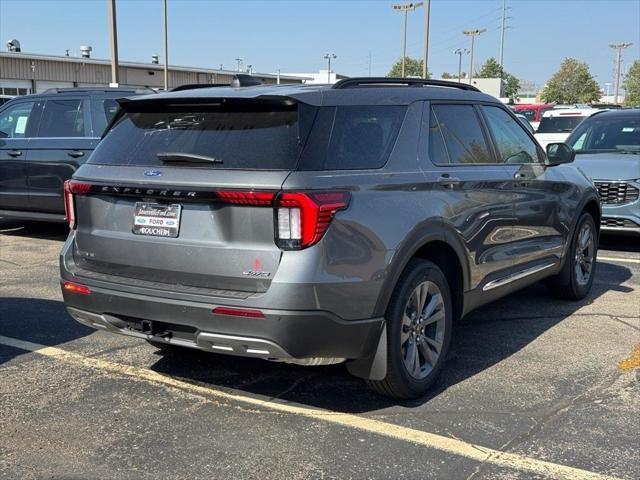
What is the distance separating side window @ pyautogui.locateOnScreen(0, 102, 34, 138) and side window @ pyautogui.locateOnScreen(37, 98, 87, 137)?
310 millimetres

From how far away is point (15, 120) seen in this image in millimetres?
9688

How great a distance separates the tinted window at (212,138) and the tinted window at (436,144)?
43.4 inches

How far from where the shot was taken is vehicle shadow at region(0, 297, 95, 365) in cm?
523

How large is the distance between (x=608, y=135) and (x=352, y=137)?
7.58 meters

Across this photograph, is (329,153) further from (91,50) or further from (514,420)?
(91,50)

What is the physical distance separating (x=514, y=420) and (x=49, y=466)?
2.43 meters

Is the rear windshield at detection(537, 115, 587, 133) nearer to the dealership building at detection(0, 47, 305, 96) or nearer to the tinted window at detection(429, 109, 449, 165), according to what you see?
the tinted window at detection(429, 109, 449, 165)

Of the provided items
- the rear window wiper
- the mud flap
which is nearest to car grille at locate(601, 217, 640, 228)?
the mud flap

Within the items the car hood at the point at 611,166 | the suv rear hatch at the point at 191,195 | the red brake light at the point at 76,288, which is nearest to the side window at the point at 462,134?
the suv rear hatch at the point at 191,195

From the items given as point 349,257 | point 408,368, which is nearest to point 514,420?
point 408,368

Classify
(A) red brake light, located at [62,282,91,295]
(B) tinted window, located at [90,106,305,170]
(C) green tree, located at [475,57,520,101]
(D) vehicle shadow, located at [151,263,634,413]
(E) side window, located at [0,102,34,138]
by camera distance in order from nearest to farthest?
(B) tinted window, located at [90,106,305,170], (A) red brake light, located at [62,282,91,295], (D) vehicle shadow, located at [151,263,634,413], (E) side window, located at [0,102,34,138], (C) green tree, located at [475,57,520,101]

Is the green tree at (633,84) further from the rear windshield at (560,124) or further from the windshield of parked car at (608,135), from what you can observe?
the windshield of parked car at (608,135)

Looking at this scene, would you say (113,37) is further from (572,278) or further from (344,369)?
(344,369)

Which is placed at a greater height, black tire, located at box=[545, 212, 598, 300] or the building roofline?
the building roofline
